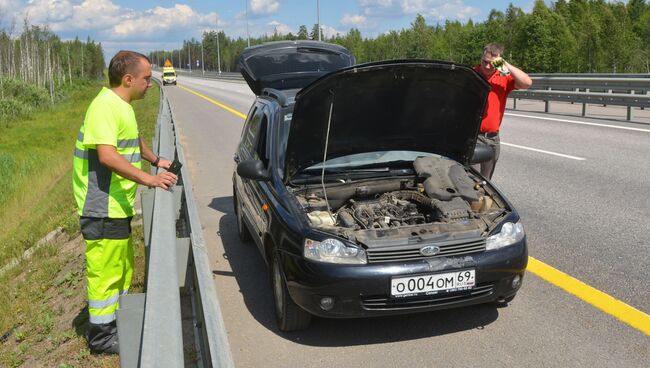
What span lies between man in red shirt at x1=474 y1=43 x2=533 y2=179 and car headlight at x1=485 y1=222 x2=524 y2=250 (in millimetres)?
2041

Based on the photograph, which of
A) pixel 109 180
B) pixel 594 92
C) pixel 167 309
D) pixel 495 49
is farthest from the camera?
pixel 594 92

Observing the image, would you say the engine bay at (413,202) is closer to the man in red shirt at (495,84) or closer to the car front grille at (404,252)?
the car front grille at (404,252)

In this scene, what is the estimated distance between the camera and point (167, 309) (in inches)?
81.2

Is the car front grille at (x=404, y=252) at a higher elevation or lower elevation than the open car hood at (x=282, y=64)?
lower

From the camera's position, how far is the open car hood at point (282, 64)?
769 centimetres

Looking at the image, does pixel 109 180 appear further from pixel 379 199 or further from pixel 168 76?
pixel 168 76

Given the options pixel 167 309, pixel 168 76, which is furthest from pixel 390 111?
pixel 168 76

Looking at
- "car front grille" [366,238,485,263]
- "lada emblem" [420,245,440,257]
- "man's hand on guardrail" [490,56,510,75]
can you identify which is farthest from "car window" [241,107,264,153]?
"lada emblem" [420,245,440,257]

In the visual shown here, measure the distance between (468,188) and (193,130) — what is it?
15.4 m

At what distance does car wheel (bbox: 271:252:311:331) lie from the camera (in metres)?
4.21

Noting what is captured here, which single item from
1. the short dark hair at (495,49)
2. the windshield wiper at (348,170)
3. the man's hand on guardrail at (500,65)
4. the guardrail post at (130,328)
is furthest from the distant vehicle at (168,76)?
the guardrail post at (130,328)

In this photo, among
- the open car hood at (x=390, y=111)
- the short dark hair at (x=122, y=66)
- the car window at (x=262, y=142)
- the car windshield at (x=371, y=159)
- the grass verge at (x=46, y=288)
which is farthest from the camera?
the car window at (x=262, y=142)

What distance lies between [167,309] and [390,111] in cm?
329

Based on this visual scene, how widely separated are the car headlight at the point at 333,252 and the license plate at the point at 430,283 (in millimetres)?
252
